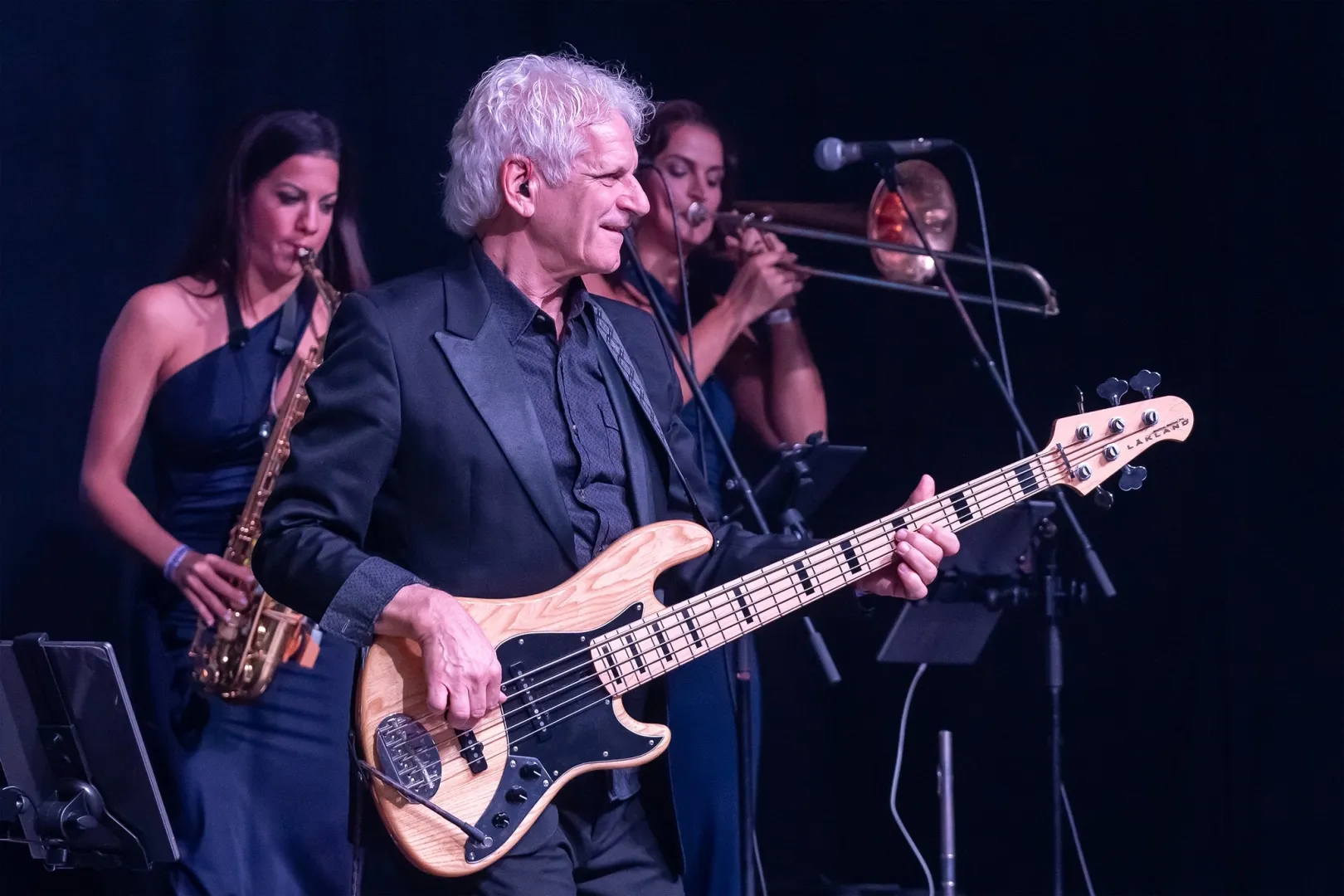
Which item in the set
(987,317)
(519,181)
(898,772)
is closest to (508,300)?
→ (519,181)

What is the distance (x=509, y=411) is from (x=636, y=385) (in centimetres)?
28

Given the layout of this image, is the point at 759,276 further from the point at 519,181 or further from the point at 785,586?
the point at 785,586

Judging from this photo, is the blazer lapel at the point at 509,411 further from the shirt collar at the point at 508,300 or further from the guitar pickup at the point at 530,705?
the guitar pickup at the point at 530,705

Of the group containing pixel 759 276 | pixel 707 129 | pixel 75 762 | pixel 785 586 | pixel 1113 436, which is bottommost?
pixel 75 762

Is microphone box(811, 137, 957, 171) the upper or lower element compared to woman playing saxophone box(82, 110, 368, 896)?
upper

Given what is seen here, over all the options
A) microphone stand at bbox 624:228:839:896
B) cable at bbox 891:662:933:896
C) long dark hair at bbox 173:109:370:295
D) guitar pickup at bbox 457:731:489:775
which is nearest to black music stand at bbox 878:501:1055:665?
cable at bbox 891:662:933:896

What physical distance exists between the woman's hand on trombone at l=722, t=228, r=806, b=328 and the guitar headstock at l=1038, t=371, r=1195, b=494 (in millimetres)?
1440

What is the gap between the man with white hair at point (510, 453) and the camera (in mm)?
1932

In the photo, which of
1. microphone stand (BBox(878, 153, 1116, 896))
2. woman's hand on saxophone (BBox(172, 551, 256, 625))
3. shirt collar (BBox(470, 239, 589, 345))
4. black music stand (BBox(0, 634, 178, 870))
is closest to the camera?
shirt collar (BBox(470, 239, 589, 345))

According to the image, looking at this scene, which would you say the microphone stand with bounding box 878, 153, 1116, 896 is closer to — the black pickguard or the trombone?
the trombone

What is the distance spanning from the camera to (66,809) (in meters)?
2.58

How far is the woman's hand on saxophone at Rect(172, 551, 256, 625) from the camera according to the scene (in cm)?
310

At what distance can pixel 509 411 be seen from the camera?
209 cm

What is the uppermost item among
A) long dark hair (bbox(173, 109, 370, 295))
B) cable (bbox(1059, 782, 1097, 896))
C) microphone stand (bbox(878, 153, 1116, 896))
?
long dark hair (bbox(173, 109, 370, 295))
